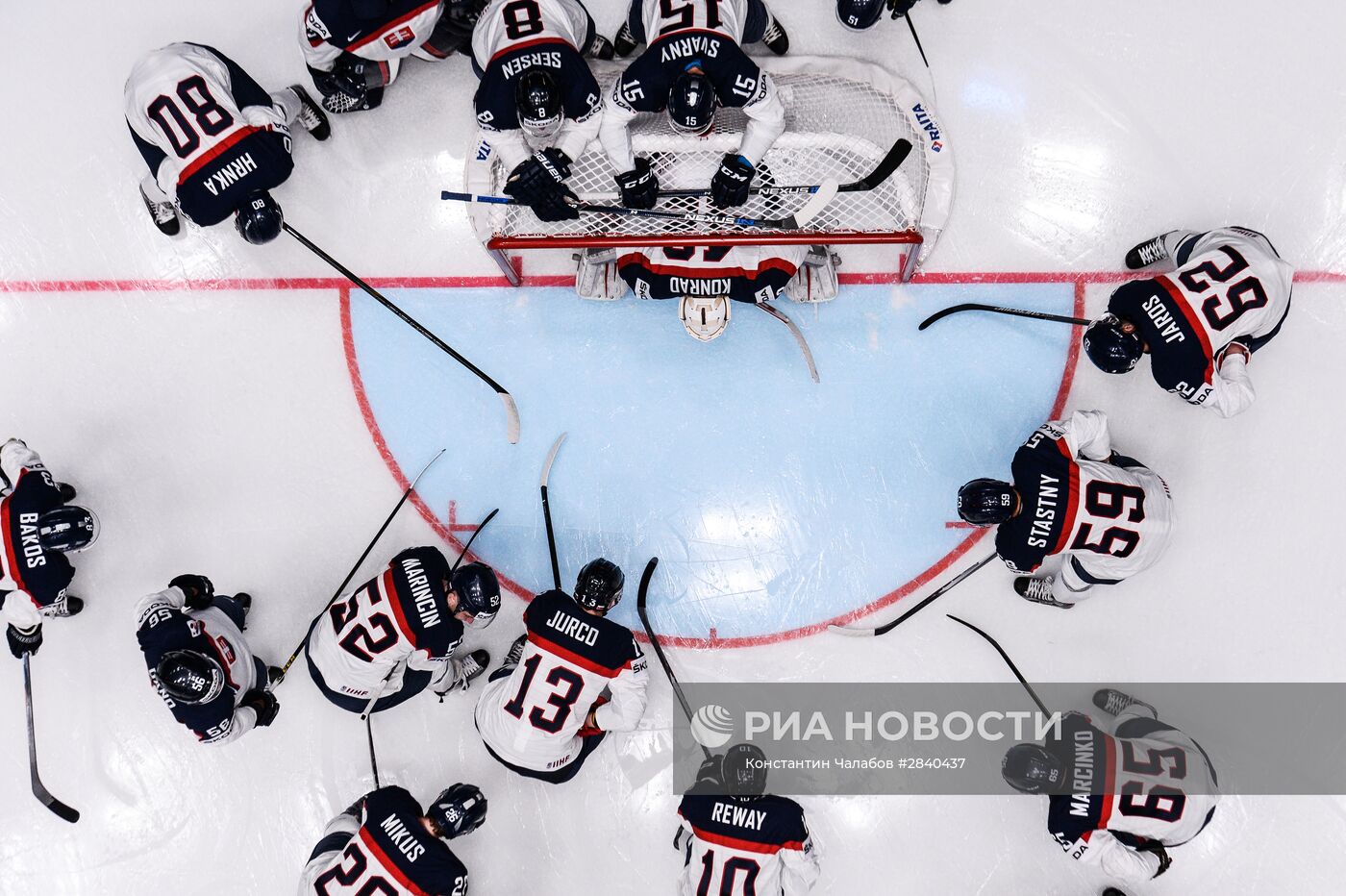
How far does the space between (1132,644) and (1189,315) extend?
Answer: 1.91 meters

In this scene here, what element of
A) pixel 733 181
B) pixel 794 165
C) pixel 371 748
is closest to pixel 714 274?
pixel 733 181

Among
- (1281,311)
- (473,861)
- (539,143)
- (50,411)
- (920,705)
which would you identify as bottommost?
(473,861)

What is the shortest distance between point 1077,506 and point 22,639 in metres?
5.57

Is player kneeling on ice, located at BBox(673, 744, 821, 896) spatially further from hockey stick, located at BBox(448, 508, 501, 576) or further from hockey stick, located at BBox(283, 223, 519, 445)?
hockey stick, located at BBox(283, 223, 519, 445)

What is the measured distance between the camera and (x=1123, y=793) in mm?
4336

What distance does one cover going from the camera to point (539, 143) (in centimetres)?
445

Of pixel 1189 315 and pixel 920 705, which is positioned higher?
pixel 1189 315

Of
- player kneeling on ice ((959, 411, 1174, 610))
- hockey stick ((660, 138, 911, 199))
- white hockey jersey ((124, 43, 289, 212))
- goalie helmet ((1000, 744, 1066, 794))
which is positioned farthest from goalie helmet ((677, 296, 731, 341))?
goalie helmet ((1000, 744, 1066, 794))

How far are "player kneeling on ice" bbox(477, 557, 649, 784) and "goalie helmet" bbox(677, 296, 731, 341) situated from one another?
52.4 inches

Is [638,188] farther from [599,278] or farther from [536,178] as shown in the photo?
[599,278]

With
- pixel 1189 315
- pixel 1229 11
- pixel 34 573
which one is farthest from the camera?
pixel 1229 11

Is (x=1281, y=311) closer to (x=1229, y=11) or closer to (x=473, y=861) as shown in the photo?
(x=1229, y=11)

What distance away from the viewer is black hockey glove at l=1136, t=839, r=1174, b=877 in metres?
4.52

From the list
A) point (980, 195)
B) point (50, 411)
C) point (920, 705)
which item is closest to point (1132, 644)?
point (920, 705)
